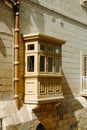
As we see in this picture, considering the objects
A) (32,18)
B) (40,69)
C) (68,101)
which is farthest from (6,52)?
(68,101)

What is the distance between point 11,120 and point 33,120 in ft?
3.67

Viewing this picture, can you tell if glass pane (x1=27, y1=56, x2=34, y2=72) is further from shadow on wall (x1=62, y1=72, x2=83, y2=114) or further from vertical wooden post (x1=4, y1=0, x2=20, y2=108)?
shadow on wall (x1=62, y1=72, x2=83, y2=114)

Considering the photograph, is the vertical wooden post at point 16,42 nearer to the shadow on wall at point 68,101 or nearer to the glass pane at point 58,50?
the glass pane at point 58,50

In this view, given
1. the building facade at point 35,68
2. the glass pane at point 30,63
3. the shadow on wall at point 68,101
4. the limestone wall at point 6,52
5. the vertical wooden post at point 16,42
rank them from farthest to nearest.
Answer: the shadow on wall at point 68,101 → the glass pane at point 30,63 → the vertical wooden post at point 16,42 → the building facade at point 35,68 → the limestone wall at point 6,52

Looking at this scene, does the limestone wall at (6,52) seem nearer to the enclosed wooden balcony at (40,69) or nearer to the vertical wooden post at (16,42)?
the vertical wooden post at (16,42)

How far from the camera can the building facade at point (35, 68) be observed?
27.4 ft

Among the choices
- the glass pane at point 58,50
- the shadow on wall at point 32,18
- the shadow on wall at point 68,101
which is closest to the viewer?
the shadow on wall at point 32,18

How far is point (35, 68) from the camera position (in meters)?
8.71

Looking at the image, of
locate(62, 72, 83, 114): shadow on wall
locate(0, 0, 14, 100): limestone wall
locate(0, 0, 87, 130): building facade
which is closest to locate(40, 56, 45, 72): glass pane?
locate(0, 0, 87, 130): building facade

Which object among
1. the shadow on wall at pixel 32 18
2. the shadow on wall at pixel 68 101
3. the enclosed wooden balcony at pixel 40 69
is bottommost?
the shadow on wall at pixel 68 101

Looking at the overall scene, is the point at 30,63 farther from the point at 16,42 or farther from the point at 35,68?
the point at 16,42

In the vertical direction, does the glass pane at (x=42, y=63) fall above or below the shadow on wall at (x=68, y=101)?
above

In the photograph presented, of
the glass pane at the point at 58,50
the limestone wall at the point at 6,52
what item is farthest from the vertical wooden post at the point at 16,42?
the glass pane at the point at 58,50

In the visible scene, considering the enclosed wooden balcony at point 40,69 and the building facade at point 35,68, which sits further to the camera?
the enclosed wooden balcony at point 40,69
